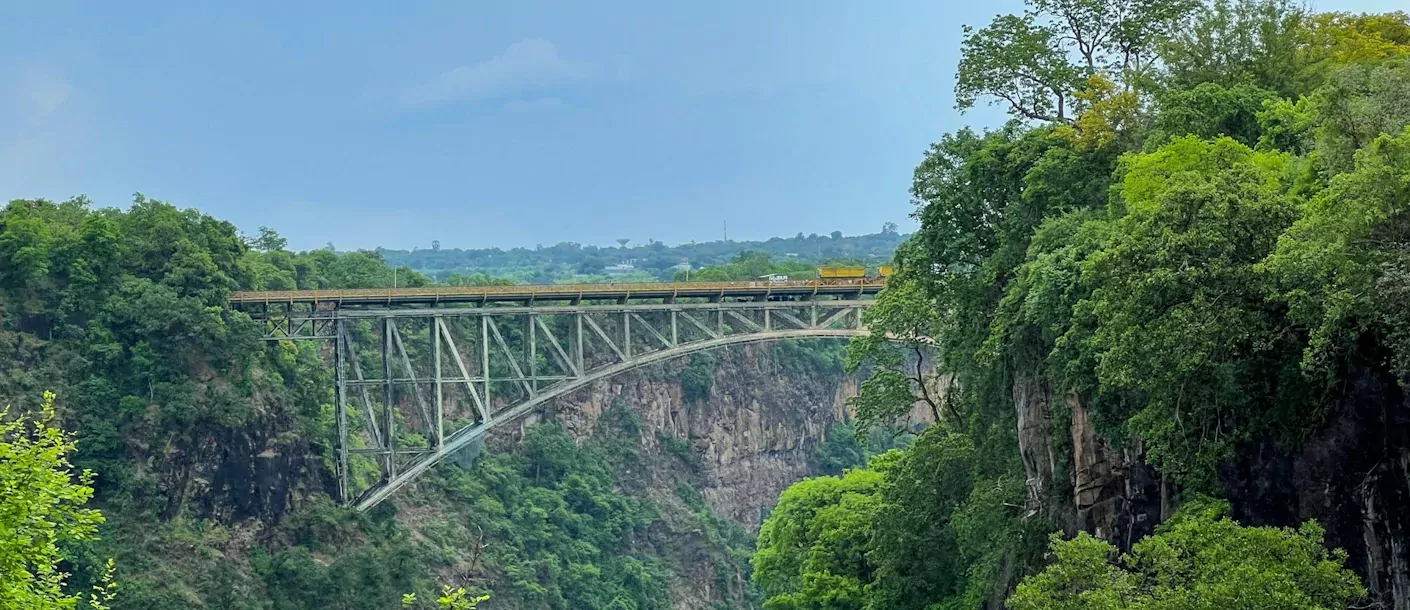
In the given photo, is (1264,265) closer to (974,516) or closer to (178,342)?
(974,516)

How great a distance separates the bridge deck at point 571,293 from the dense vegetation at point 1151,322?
7334 millimetres

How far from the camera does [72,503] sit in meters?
19.8

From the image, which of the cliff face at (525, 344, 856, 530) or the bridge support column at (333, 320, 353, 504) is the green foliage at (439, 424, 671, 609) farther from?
the bridge support column at (333, 320, 353, 504)

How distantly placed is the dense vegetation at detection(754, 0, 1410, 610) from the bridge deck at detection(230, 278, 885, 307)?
733 centimetres

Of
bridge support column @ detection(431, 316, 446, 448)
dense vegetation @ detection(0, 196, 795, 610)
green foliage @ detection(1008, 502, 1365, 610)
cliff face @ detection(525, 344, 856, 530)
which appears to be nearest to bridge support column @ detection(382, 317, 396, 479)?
bridge support column @ detection(431, 316, 446, 448)

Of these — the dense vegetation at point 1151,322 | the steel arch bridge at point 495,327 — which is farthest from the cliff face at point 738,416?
the dense vegetation at point 1151,322

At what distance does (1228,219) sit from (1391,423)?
2951mm

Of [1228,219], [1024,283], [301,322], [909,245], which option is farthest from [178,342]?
[1228,219]

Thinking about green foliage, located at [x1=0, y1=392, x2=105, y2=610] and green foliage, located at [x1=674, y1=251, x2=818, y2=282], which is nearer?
green foliage, located at [x1=0, y1=392, x2=105, y2=610]

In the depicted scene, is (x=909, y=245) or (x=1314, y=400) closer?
(x=1314, y=400)

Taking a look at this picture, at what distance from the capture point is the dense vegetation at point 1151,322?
19.1m

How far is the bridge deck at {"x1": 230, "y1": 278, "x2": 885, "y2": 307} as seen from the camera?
155ft

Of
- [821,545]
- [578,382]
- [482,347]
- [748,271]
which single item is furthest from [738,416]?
[821,545]

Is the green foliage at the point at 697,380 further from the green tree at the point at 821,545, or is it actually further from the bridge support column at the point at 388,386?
the green tree at the point at 821,545
